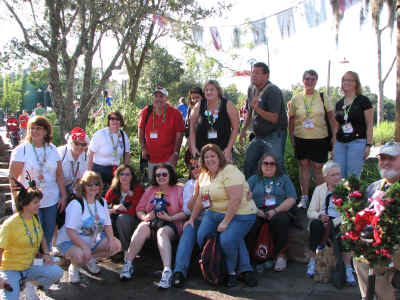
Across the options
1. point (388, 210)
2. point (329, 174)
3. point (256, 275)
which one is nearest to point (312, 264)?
point (256, 275)

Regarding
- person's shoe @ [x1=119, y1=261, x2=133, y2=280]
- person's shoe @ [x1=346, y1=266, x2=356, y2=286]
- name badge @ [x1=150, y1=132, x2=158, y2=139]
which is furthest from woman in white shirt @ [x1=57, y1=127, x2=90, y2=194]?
person's shoe @ [x1=346, y1=266, x2=356, y2=286]

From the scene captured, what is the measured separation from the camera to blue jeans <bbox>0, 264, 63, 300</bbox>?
11.5ft

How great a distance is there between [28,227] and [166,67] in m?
27.8

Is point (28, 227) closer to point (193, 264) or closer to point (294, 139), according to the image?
point (193, 264)

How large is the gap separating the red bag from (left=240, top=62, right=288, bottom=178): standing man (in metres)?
0.94

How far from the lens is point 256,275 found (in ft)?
15.2

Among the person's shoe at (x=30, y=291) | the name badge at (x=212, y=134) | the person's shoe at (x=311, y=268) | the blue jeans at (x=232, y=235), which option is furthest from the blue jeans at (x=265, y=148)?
the person's shoe at (x=30, y=291)

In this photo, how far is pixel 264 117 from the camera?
17.0 ft

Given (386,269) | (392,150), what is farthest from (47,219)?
(392,150)

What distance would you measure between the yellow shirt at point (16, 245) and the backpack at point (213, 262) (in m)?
1.73

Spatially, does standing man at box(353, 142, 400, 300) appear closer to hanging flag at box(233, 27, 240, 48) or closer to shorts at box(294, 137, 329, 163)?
shorts at box(294, 137, 329, 163)

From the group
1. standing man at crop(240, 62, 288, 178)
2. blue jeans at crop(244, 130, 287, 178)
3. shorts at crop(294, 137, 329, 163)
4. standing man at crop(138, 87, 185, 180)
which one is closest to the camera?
standing man at crop(240, 62, 288, 178)

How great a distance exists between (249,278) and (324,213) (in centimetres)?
108

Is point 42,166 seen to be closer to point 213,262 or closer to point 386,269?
point 213,262
